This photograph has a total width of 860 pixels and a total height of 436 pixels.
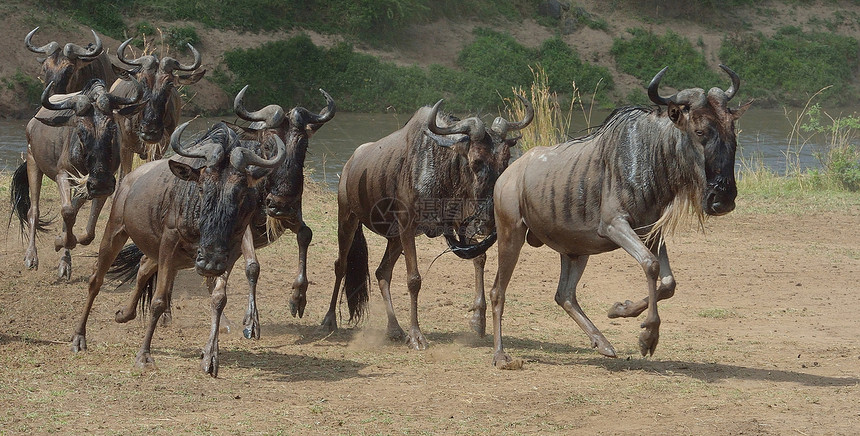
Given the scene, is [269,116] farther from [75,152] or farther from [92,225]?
[92,225]

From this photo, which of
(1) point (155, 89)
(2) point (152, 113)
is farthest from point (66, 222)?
(1) point (155, 89)

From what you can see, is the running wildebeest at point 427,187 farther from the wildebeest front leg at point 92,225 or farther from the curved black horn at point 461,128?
the wildebeest front leg at point 92,225

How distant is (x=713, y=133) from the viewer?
6.88 meters

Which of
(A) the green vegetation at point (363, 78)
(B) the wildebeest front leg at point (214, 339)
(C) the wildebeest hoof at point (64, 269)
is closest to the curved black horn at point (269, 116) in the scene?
(B) the wildebeest front leg at point (214, 339)

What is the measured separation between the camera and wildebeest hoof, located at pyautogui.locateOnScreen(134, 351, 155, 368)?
22.9 feet

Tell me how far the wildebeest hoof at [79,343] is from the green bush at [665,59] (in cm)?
2860

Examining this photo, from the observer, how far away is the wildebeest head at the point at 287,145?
8406mm

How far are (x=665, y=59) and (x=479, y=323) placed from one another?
96.5 feet

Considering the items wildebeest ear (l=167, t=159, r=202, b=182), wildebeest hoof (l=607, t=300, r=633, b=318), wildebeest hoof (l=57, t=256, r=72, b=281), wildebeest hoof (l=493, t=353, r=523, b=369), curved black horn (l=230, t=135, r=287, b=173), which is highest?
curved black horn (l=230, t=135, r=287, b=173)

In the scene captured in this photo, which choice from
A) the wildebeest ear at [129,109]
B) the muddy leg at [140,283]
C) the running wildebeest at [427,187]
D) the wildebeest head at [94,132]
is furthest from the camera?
the wildebeest ear at [129,109]

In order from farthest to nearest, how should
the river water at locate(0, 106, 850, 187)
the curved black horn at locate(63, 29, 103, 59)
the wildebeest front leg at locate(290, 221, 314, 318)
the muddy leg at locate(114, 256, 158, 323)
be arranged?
the river water at locate(0, 106, 850, 187) → the curved black horn at locate(63, 29, 103, 59) → the wildebeest front leg at locate(290, 221, 314, 318) → the muddy leg at locate(114, 256, 158, 323)

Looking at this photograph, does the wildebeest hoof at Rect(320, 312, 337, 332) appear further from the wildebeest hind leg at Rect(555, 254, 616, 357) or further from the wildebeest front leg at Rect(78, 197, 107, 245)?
the wildebeest front leg at Rect(78, 197, 107, 245)

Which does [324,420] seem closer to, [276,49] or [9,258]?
[9,258]

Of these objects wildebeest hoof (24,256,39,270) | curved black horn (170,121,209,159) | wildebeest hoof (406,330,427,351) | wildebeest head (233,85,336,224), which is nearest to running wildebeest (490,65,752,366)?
wildebeest hoof (406,330,427,351)
